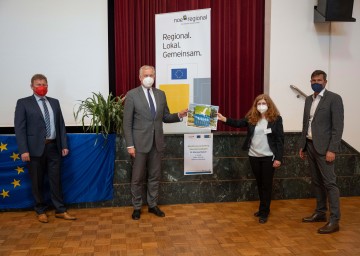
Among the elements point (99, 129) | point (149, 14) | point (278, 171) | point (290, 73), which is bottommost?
point (278, 171)

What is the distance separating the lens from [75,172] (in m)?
3.87

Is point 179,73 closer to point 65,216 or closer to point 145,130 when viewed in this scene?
point 145,130

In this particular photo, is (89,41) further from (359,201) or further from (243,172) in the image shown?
(359,201)

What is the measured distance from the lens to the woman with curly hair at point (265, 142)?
11.1ft

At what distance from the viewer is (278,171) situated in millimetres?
4266

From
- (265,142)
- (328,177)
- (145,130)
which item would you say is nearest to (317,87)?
(265,142)

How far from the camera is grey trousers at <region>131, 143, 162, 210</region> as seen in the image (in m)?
3.61

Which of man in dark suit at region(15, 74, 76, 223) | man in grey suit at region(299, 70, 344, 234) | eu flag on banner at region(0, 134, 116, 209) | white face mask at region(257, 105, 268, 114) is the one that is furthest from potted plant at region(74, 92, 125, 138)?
man in grey suit at region(299, 70, 344, 234)

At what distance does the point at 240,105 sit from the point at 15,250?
3.27 metres

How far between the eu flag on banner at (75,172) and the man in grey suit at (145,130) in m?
0.46

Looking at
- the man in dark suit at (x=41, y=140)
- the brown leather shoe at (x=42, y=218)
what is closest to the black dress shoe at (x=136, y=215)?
the man in dark suit at (x=41, y=140)

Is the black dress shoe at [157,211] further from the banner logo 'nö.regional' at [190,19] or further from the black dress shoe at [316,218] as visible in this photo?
the banner logo 'nö.regional' at [190,19]

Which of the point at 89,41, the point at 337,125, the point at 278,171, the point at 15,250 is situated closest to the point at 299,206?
the point at 278,171

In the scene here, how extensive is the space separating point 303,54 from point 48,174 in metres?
3.47
